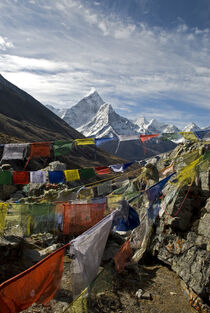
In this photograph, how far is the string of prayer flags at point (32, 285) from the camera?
3.89 metres

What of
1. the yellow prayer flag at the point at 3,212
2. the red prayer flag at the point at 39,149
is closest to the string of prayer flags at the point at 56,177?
the red prayer flag at the point at 39,149

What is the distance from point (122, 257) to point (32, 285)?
4.57m

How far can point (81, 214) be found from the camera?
7.97m

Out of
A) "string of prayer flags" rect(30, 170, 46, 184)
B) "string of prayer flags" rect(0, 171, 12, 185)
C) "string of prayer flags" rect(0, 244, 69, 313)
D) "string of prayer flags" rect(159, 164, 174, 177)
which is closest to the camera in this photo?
"string of prayer flags" rect(0, 244, 69, 313)

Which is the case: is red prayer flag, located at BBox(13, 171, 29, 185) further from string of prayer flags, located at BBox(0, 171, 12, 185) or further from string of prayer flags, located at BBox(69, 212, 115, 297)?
string of prayer flags, located at BBox(69, 212, 115, 297)

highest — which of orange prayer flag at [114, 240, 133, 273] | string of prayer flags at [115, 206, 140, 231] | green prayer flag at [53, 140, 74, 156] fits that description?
green prayer flag at [53, 140, 74, 156]

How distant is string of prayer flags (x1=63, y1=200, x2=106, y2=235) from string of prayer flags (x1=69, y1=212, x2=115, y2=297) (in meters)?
2.03

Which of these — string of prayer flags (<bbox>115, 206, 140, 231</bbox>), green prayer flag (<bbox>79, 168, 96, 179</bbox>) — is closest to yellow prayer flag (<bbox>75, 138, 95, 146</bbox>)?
green prayer flag (<bbox>79, 168, 96, 179</bbox>)

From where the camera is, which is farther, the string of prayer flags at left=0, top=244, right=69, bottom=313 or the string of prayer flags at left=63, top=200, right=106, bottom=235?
the string of prayer flags at left=63, top=200, right=106, bottom=235

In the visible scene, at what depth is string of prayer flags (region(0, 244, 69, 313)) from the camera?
12.8ft

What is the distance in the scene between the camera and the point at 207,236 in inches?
305

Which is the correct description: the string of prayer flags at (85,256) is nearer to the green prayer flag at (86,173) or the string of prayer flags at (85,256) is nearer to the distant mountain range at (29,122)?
the green prayer flag at (86,173)

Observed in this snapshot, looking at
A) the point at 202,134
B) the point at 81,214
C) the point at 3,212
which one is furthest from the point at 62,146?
the point at 202,134

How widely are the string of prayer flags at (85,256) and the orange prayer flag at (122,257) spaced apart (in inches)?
80.2
